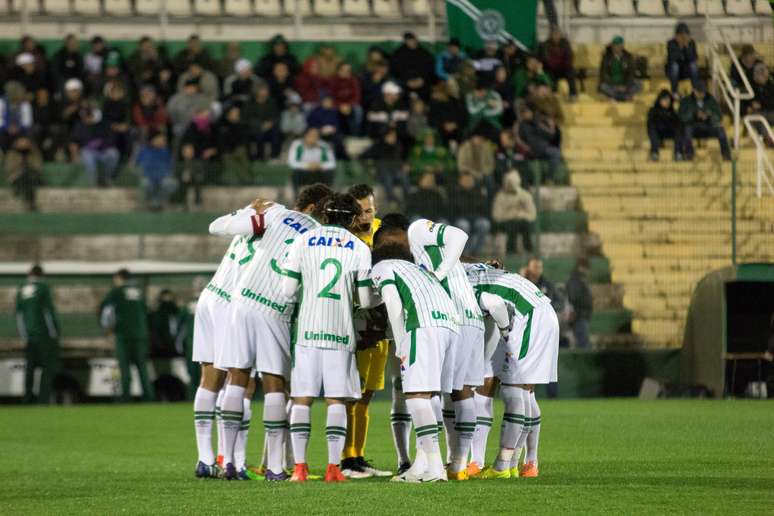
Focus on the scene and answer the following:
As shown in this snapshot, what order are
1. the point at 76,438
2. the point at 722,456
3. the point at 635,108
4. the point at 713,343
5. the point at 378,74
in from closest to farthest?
the point at 722,456 < the point at 76,438 < the point at 713,343 < the point at 378,74 < the point at 635,108

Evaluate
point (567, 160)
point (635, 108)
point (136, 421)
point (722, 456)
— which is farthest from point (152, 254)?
point (722, 456)

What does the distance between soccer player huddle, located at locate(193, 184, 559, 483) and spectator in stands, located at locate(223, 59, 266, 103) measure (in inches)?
623

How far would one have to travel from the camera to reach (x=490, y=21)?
31.1 meters

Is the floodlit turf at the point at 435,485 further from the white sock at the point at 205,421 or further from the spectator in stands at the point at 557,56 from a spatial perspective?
the spectator in stands at the point at 557,56

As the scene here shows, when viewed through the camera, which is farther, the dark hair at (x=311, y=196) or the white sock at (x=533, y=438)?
the dark hair at (x=311, y=196)

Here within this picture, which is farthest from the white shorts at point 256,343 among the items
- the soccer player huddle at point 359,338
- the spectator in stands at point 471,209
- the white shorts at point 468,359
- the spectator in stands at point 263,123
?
the spectator in stands at point 263,123

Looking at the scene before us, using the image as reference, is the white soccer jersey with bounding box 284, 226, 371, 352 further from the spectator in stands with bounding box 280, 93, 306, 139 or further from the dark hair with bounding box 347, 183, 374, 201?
the spectator in stands with bounding box 280, 93, 306, 139

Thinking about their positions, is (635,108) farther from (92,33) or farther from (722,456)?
(722,456)

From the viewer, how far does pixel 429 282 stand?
1090 cm

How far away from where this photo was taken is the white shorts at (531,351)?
1141 cm

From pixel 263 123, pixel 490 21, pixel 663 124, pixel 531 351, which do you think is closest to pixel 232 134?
pixel 263 123

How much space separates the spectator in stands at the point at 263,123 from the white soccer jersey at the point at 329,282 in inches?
632

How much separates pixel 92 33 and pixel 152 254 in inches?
349

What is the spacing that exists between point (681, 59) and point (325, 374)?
20.1m
